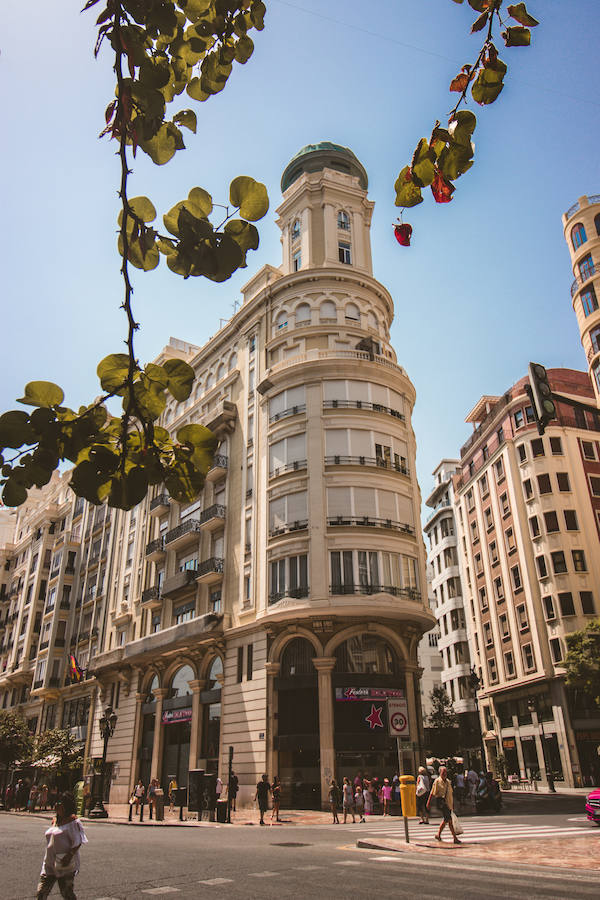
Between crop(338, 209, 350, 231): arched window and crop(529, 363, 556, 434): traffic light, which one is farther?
crop(338, 209, 350, 231): arched window

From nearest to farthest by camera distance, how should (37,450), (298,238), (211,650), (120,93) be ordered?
(120,93) < (37,450) < (211,650) < (298,238)

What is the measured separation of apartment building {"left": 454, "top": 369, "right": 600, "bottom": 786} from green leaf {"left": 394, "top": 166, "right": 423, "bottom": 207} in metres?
42.3

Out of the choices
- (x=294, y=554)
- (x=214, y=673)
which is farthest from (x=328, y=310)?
(x=214, y=673)

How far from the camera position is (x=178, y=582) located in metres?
36.7

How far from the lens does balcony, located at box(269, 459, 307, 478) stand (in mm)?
31353

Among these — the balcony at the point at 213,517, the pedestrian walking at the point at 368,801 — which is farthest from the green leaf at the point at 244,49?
the balcony at the point at 213,517

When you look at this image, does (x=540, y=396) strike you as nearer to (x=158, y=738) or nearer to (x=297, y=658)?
(x=297, y=658)

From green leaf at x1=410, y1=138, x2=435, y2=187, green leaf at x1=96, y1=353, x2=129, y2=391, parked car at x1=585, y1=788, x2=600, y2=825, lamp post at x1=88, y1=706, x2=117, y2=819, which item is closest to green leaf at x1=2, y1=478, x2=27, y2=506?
green leaf at x1=96, y1=353, x2=129, y2=391

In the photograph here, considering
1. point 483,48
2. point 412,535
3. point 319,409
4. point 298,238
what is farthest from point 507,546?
point 483,48

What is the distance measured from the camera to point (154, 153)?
9.36 feet

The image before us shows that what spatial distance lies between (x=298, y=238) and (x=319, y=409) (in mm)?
13589

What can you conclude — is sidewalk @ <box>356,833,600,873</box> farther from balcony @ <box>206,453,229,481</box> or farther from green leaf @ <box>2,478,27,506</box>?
A: balcony @ <box>206,453,229,481</box>

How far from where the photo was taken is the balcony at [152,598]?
39.4 metres

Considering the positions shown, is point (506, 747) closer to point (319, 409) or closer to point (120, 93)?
point (319, 409)
